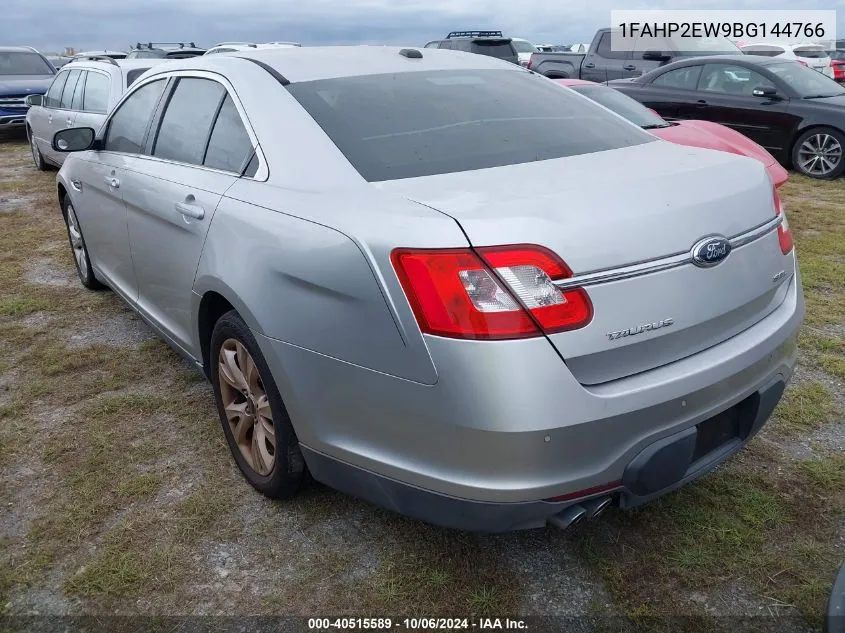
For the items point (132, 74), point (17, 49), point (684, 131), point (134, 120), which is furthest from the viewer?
point (17, 49)

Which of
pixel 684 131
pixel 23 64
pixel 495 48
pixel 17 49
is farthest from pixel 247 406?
pixel 495 48

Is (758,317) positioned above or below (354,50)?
below

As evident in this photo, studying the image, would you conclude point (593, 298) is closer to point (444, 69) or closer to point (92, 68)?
point (444, 69)

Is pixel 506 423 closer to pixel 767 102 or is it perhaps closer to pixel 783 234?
pixel 783 234

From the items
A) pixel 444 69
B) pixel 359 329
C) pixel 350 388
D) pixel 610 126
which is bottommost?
pixel 350 388

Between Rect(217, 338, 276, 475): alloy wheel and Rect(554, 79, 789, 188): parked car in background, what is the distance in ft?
15.0

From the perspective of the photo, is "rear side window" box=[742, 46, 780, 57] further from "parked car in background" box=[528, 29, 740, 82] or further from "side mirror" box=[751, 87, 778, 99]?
"side mirror" box=[751, 87, 778, 99]

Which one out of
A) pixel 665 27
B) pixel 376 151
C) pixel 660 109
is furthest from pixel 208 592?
pixel 665 27

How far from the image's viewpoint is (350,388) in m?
2.04

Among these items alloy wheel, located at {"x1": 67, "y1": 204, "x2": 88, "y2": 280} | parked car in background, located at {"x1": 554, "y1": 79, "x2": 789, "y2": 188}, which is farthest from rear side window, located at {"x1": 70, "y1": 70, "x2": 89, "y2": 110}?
parked car in background, located at {"x1": 554, "y1": 79, "x2": 789, "y2": 188}

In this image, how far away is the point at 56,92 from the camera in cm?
923

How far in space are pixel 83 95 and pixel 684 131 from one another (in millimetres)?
6517

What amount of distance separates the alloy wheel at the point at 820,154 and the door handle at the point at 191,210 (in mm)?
8352

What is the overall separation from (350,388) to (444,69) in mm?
1582
